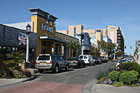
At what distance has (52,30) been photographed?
31.5m

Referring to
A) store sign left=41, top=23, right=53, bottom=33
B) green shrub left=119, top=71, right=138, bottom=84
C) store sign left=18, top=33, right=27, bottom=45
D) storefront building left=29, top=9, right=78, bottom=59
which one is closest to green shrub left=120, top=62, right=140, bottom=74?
green shrub left=119, top=71, right=138, bottom=84

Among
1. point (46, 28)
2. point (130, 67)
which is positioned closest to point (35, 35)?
point (46, 28)

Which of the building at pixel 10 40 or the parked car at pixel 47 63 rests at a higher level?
the building at pixel 10 40

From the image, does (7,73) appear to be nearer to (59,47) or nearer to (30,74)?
(30,74)

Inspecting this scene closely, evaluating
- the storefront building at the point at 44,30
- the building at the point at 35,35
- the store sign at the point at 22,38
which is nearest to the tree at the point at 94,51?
the building at the point at 35,35

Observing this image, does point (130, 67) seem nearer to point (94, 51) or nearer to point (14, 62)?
point (14, 62)

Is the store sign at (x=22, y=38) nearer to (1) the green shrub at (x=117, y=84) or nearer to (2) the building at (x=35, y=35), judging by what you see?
(2) the building at (x=35, y=35)

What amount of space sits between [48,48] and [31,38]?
5425 mm

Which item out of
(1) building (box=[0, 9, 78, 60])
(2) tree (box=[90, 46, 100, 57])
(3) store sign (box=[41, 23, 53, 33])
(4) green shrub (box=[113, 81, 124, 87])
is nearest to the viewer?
(4) green shrub (box=[113, 81, 124, 87])

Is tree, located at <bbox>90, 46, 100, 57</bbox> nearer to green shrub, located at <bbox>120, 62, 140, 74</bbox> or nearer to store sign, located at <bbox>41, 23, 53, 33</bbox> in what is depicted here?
store sign, located at <bbox>41, 23, 53, 33</bbox>

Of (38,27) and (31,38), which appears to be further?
(38,27)

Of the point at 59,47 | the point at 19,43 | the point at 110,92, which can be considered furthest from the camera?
the point at 59,47

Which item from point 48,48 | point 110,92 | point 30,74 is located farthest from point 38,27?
point 110,92

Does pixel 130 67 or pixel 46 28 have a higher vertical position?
pixel 46 28
